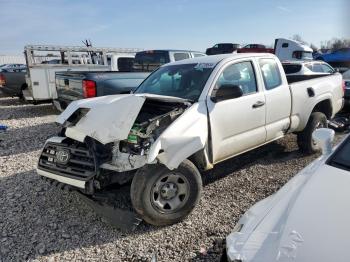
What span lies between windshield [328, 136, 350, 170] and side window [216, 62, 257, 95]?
Answer: 2142 mm

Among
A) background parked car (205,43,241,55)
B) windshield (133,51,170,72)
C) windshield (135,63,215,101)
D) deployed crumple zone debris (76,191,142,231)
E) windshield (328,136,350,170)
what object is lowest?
deployed crumple zone debris (76,191,142,231)

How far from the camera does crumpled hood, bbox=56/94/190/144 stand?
3.41 metres

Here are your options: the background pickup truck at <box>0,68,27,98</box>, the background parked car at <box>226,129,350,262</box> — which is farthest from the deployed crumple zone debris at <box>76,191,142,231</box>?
the background pickup truck at <box>0,68,27,98</box>

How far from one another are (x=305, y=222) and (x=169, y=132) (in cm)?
191

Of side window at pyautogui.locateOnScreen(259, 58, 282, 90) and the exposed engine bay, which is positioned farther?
side window at pyautogui.locateOnScreen(259, 58, 282, 90)

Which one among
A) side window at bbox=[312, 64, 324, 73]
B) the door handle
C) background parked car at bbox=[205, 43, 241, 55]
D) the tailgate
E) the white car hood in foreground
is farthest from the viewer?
background parked car at bbox=[205, 43, 241, 55]

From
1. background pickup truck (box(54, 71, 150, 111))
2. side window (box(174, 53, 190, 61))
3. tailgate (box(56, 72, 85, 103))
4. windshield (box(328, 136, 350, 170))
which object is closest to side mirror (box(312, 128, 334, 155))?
windshield (box(328, 136, 350, 170))

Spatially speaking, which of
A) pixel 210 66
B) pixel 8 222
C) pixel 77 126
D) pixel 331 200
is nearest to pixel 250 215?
pixel 331 200

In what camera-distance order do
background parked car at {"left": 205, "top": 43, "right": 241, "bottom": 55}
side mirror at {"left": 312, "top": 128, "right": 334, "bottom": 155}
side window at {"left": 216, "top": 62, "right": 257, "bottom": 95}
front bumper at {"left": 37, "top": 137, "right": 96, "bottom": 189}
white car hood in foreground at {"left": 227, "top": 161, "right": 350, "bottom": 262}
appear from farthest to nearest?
1. background parked car at {"left": 205, "top": 43, "right": 241, "bottom": 55}
2. side window at {"left": 216, "top": 62, "right": 257, "bottom": 95}
3. front bumper at {"left": 37, "top": 137, "right": 96, "bottom": 189}
4. side mirror at {"left": 312, "top": 128, "right": 334, "bottom": 155}
5. white car hood in foreground at {"left": 227, "top": 161, "right": 350, "bottom": 262}

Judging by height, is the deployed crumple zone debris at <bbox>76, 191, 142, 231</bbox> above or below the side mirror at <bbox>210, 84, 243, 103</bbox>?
below

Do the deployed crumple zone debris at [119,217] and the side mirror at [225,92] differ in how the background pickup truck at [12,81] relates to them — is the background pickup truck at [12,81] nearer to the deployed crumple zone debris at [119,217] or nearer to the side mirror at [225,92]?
the side mirror at [225,92]

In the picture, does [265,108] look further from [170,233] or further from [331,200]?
[331,200]

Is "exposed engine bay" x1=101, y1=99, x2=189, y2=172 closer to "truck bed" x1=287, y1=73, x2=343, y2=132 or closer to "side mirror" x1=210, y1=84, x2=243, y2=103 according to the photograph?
"side mirror" x1=210, y1=84, x2=243, y2=103

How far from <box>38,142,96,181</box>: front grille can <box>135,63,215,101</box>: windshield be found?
4.82 ft
